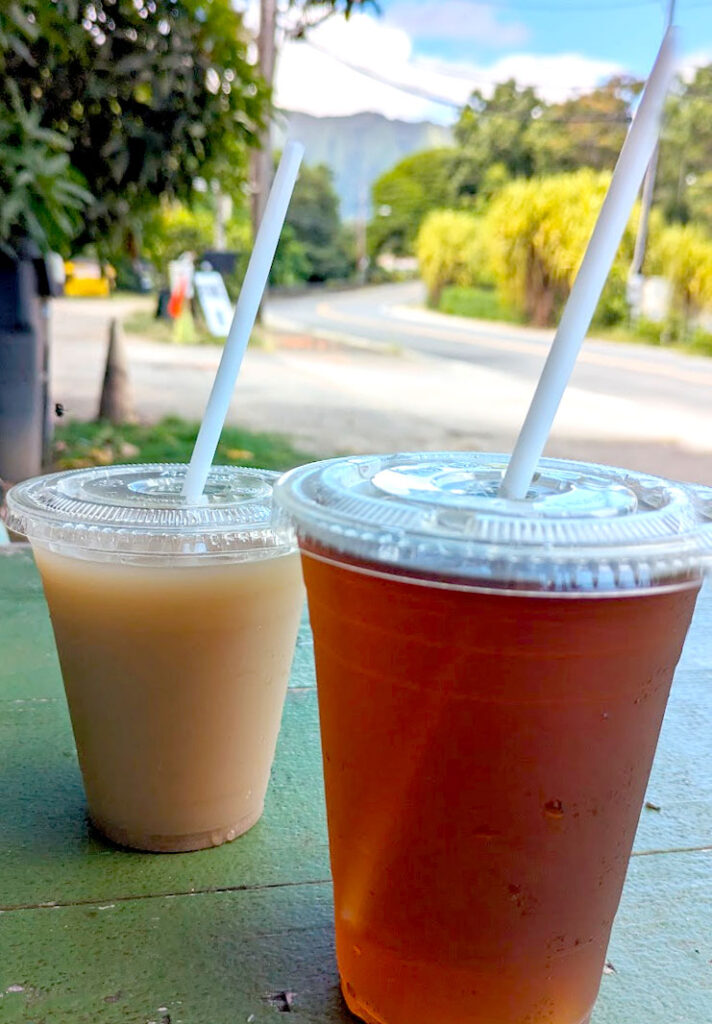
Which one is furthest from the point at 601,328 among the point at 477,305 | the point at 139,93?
the point at 139,93

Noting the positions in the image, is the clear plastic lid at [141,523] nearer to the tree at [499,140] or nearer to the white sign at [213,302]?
the white sign at [213,302]

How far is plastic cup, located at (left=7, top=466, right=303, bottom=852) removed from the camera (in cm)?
100

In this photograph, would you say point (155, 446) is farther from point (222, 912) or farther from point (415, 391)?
point (415, 391)

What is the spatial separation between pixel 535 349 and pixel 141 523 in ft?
44.0

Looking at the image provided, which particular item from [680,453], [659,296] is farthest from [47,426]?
[659,296]

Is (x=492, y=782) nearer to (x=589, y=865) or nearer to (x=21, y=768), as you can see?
(x=589, y=865)

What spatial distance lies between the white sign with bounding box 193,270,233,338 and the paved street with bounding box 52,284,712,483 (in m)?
0.46

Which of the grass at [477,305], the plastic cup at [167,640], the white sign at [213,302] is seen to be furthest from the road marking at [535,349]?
the plastic cup at [167,640]

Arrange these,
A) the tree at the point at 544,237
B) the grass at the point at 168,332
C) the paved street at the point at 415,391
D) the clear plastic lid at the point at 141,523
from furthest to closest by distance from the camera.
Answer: the tree at the point at 544,237 < the grass at the point at 168,332 < the paved street at the point at 415,391 < the clear plastic lid at the point at 141,523

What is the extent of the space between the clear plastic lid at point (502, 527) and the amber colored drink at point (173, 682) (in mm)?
194

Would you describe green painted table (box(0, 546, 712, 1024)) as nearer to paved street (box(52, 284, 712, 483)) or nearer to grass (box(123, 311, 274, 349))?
paved street (box(52, 284, 712, 483))

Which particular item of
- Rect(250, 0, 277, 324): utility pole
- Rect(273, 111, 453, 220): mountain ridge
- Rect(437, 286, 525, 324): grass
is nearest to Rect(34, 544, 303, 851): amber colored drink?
Rect(250, 0, 277, 324): utility pole

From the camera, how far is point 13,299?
314 cm

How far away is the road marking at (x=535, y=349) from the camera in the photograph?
37.3ft
